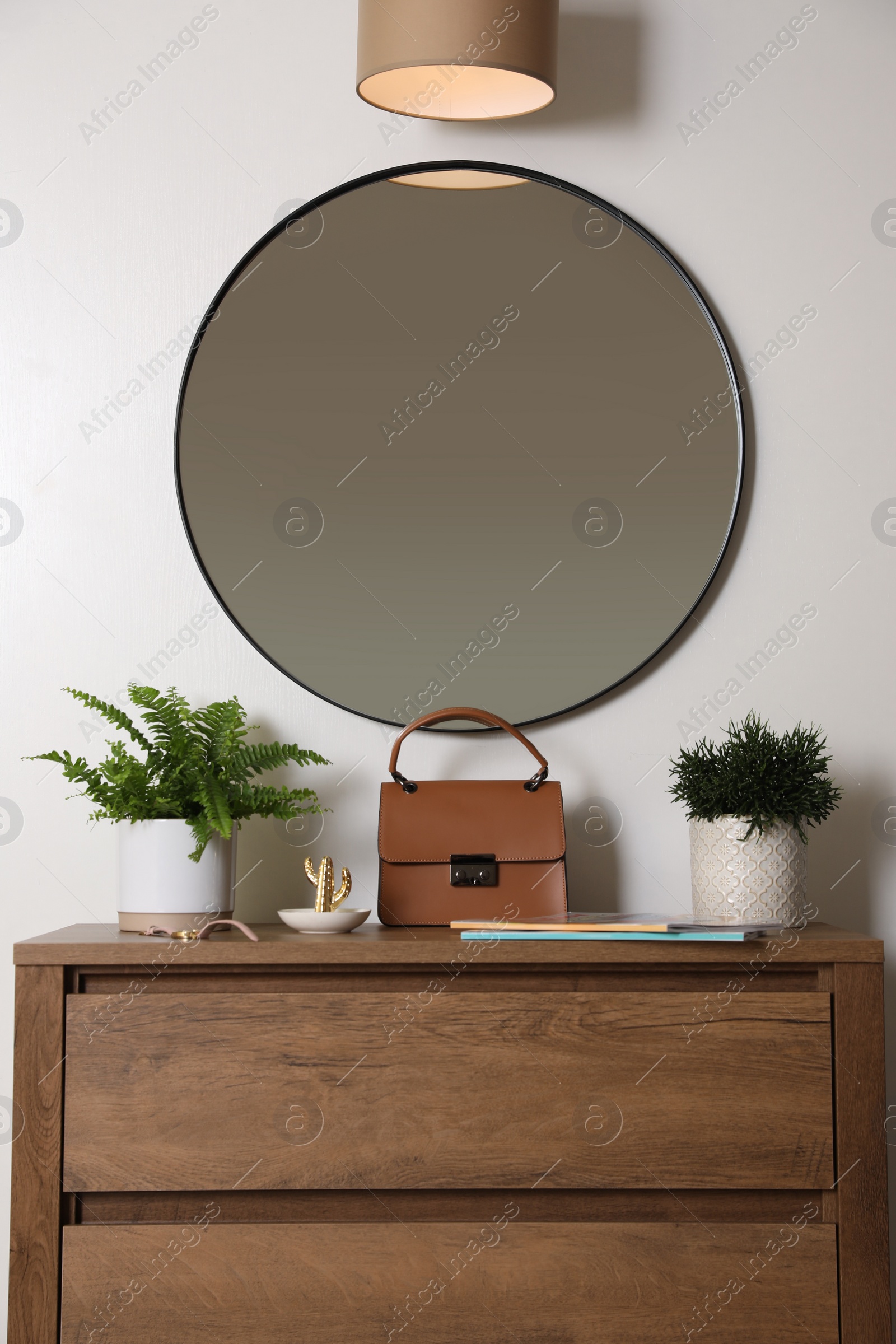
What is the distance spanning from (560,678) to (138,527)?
0.74 m

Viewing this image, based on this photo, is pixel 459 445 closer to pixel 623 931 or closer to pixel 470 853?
pixel 470 853

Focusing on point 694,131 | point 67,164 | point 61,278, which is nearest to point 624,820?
point 694,131

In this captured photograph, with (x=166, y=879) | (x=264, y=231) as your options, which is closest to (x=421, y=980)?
Result: (x=166, y=879)

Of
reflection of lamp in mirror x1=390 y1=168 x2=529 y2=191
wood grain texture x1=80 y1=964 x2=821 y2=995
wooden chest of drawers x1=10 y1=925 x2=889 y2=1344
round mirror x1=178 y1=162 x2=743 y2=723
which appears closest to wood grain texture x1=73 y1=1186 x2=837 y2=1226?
wooden chest of drawers x1=10 y1=925 x2=889 y2=1344

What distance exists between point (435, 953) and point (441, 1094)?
0.17 metres

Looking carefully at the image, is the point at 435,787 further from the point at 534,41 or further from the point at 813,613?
the point at 534,41

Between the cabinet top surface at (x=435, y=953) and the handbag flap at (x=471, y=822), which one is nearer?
the cabinet top surface at (x=435, y=953)

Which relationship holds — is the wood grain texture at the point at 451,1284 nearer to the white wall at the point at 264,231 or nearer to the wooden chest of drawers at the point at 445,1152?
the wooden chest of drawers at the point at 445,1152

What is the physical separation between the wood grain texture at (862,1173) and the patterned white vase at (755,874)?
7.6 inches

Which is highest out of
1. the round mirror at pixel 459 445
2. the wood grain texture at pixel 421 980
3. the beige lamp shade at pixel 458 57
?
the beige lamp shade at pixel 458 57

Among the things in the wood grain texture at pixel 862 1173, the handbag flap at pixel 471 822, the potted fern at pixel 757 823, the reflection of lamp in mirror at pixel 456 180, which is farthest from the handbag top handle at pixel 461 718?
the reflection of lamp in mirror at pixel 456 180

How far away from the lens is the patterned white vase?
4.91ft

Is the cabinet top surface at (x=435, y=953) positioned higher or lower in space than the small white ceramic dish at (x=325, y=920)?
lower

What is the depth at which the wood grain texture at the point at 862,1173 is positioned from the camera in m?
1.30
